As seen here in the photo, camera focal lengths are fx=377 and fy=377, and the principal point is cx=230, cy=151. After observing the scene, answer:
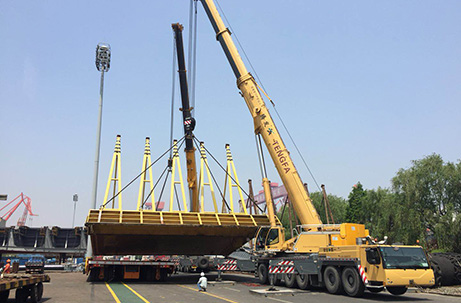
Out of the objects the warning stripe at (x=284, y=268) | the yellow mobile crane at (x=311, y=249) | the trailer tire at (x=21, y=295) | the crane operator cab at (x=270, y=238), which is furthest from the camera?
the crane operator cab at (x=270, y=238)

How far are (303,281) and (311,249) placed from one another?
155 cm

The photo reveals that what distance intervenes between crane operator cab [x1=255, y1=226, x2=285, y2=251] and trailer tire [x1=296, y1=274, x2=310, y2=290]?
2290mm

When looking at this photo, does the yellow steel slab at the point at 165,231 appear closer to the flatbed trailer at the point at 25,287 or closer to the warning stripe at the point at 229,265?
the warning stripe at the point at 229,265

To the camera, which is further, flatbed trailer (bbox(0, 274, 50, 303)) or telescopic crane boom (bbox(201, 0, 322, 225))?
telescopic crane boom (bbox(201, 0, 322, 225))

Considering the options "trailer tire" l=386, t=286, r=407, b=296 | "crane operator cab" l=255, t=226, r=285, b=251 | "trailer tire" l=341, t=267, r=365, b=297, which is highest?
"crane operator cab" l=255, t=226, r=285, b=251

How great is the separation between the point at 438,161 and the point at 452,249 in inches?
316

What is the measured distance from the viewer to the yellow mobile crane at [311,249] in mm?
14469

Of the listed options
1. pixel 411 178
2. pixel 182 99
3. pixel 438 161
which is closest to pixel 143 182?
pixel 182 99

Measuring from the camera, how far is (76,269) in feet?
148

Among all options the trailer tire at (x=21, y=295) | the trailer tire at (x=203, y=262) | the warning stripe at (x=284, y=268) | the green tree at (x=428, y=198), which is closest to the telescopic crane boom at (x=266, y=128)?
the warning stripe at (x=284, y=268)

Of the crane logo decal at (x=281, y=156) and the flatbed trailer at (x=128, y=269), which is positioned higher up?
the crane logo decal at (x=281, y=156)

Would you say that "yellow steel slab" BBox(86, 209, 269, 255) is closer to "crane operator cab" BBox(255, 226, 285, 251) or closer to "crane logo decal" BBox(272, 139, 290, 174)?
"crane operator cab" BBox(255, 226, 285, 251)

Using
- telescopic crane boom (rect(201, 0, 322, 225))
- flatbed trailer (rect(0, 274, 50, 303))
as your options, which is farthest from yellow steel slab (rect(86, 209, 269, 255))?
flatbed trailer (rect(0, 274, 50, 303))

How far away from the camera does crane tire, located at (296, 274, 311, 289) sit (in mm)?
17750
